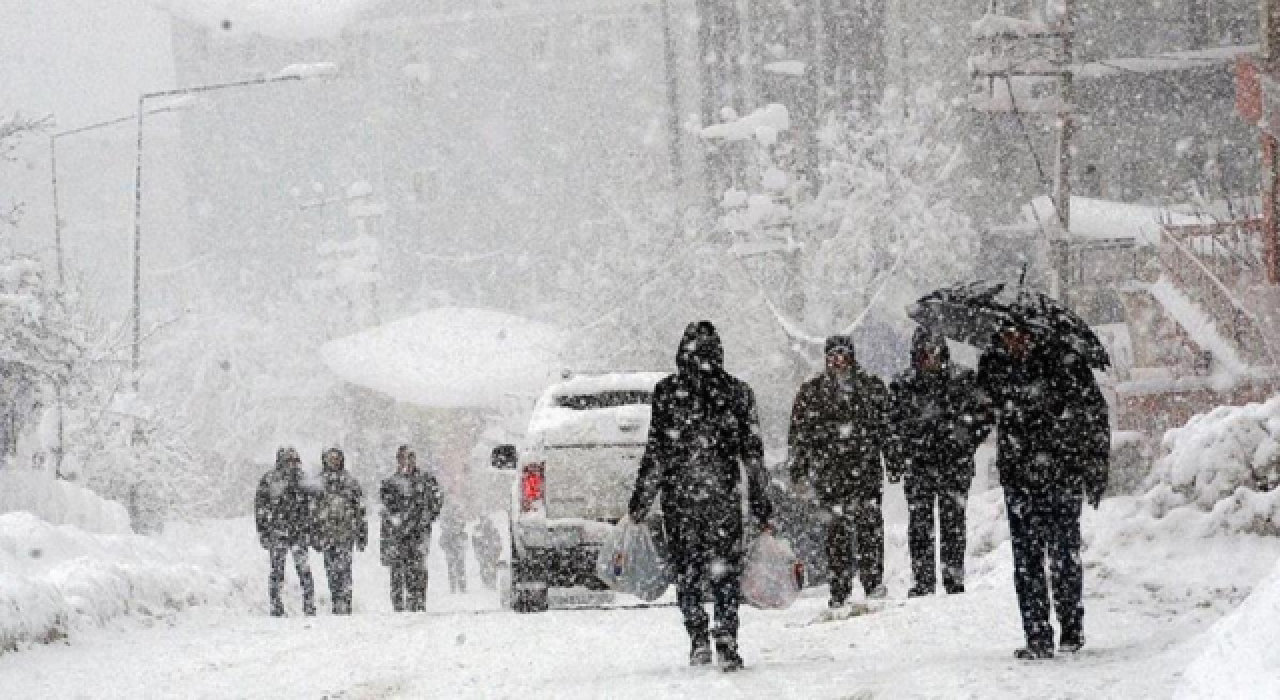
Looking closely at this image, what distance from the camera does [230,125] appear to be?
80.0 m

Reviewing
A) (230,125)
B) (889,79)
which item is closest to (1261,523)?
(889,79)

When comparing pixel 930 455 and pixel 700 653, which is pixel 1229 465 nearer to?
pixel 930 455

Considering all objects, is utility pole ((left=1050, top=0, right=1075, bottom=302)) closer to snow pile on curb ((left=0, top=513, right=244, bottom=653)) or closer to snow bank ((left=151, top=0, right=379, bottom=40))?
snow pile on curb ((left=0, top=513, right=244, bottom=653))

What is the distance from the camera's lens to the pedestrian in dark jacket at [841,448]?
12.0 m

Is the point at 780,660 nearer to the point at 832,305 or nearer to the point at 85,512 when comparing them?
the point at 85,512

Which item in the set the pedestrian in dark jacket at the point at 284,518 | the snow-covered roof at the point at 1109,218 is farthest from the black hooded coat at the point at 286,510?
the snow-covered roof at the point at 1109,218

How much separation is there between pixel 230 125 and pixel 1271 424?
7154cm

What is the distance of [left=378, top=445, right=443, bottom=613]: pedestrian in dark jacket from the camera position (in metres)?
16.5

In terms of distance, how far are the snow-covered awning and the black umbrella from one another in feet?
151

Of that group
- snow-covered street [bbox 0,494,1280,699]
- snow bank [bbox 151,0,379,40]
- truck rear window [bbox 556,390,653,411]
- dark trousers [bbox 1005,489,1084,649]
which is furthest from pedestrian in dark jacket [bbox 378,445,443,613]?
snow bank [bbox 151,0,379,40]

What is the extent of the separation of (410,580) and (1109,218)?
27053 mm

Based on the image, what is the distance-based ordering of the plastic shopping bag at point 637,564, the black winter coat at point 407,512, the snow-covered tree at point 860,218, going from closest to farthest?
the plastic shopping bag at point 637,564, the black winter coat at point 407,512, the snow-covered tree at point 860,218

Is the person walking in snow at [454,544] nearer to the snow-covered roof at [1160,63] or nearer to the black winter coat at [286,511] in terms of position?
the snow-covered roof at [1160,63]

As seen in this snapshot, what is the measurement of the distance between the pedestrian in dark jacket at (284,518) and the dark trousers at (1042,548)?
10159 millimetres
